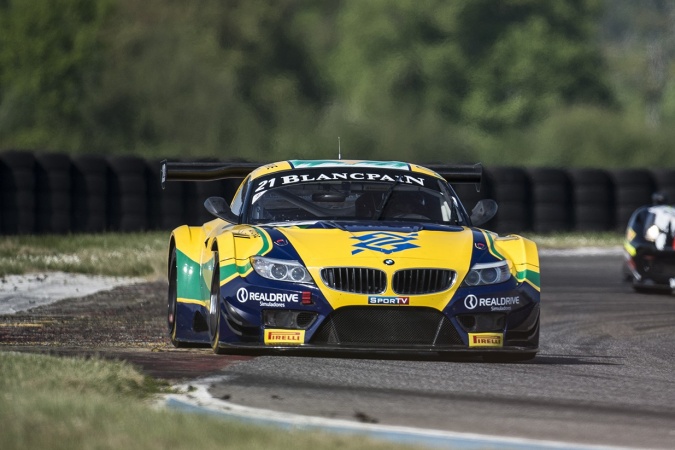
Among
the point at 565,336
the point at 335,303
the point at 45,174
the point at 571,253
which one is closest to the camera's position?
the point at 335,303

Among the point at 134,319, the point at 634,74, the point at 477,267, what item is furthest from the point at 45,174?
the point at 634,74

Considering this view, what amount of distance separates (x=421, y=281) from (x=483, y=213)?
1.60m

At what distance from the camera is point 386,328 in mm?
9570

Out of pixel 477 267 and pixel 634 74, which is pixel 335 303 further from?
pixel 634 74

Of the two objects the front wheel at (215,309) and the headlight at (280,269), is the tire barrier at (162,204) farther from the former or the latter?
the headlight at (280,269)

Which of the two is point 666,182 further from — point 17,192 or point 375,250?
point 375,250

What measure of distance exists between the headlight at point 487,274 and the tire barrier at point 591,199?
18.3m

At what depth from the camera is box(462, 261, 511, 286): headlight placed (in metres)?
9.77

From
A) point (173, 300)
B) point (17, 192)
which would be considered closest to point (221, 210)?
point (173, 300)

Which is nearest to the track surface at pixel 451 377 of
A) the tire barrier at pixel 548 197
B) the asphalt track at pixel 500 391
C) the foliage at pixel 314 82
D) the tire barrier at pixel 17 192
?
the asphalt track at pixel 500 391

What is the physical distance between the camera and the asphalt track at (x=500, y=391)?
23.7 ft

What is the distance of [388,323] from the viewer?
9570 mm

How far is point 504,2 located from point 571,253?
149ft

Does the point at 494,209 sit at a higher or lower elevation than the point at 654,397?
higher
